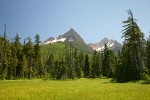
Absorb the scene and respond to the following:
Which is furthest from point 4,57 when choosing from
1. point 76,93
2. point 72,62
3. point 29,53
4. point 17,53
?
point 76,93

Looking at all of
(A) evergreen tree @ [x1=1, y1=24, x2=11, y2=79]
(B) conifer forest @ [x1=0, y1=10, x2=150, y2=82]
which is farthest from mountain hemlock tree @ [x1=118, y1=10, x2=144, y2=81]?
(A) evergreen tree @ [x1=1, y1=24, x2=11, y2=79]

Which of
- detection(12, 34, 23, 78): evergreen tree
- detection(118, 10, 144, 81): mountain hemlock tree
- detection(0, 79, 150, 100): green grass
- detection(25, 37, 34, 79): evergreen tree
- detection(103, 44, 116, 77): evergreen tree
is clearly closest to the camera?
detection(0, 79, 150, 100): green grass

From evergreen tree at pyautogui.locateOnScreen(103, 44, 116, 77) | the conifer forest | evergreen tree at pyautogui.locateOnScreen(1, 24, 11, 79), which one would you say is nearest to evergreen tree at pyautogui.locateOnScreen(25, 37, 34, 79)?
the conifer forest

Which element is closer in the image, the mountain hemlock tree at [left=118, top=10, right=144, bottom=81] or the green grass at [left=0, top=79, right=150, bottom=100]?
the green grass at [left=0, top=79, right=150, bottom=100]

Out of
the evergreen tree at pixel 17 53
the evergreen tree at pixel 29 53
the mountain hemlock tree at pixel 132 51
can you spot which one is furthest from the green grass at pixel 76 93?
the evergreen tree at pixel 29 53

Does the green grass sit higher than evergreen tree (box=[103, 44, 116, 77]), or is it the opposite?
evergreen tree (box=[103, 44, 116, 77])

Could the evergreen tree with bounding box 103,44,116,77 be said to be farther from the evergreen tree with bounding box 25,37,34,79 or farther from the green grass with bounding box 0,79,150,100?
the green grass with bounding box 0,79,150,100

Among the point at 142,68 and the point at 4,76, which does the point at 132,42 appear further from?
the point at 4,76

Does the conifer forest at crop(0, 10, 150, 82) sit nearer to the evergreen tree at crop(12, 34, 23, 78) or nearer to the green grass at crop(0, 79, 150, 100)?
the evergreen tree at crop(12, 34, 23, 78)

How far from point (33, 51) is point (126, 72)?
154ft

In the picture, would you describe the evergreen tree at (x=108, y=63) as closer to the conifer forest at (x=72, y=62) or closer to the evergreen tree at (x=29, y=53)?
the conifer forest at (x=72, y=62)

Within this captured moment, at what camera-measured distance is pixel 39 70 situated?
331 ft

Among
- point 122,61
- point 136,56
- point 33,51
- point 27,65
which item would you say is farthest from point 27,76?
point 136,56

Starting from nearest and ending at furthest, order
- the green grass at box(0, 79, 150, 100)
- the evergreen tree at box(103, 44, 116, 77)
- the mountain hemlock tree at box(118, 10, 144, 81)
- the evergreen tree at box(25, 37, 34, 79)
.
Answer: the green grass at box(0, 79, 150, 100)
the mountain hemlock tree at box(118, 10, 144, 81)
the evergreen tree at box(25, 37, 34, 79)
the evergreen tree at box(103, 44, 116, 77)
